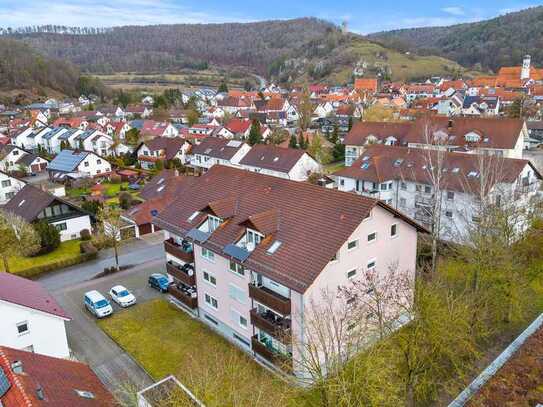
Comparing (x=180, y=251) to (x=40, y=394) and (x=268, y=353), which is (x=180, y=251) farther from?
(x=40, y=394)

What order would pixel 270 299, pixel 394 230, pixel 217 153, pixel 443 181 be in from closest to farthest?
pixel 270 299
pixel 394 230
pixel 443 181
pixel 217 153

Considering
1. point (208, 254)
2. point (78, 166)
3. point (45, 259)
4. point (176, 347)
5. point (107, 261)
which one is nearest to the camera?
point (176, 347)

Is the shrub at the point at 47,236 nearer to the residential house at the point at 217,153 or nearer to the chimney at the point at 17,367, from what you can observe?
the chimney at the point at 17,367

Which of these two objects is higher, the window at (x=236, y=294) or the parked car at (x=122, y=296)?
the window at (x=236, y=294)

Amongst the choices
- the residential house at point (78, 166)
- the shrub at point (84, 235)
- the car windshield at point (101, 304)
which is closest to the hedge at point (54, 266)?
the shrub at point (84, 235)

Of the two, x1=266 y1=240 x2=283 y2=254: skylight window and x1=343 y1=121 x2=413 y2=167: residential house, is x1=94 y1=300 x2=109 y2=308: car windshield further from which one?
x1=343 y1=121 x2=413 y2=167: residential house

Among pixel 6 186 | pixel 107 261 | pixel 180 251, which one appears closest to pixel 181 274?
pixel 180 251

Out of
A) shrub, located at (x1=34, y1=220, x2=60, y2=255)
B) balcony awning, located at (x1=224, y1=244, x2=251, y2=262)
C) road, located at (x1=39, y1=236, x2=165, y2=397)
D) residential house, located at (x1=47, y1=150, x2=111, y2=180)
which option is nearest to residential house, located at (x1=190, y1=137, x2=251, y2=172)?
residential house, located at (x1=47, y1=150, x2=111, y2=180)
